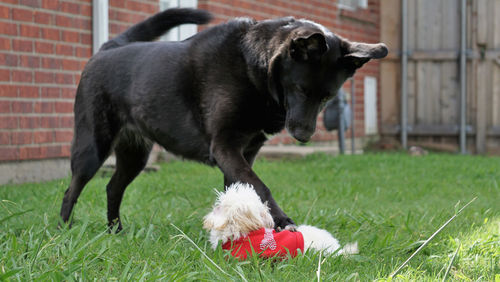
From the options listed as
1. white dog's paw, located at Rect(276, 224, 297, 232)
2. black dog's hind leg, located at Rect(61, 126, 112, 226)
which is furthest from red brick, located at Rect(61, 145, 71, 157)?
white dog's paw, located at Rect(276, 224, 297, 232)

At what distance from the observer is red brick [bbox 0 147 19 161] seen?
484 cm

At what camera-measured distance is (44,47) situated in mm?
5180

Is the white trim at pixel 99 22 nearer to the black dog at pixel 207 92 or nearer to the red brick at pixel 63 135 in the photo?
the red brick at pixel 63 135

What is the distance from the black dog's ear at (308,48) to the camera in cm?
256

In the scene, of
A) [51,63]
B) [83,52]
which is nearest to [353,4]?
[83,52]

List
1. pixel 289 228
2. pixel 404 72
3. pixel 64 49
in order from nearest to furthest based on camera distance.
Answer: pixel 289 228
pixel 64 49
pixel 404 72

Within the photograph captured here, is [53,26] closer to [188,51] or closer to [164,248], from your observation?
[188,51]

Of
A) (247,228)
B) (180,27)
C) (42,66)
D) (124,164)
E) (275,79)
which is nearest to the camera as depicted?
(247,228)

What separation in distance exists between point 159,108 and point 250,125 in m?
0.60

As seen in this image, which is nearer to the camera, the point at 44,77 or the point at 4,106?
the point at 4,106

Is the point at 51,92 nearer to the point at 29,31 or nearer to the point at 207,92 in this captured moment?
the point at 29,31

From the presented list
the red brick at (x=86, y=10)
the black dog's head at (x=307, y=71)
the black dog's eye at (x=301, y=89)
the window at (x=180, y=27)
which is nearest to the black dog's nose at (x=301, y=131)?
the black dog's head at (x=307, y=71)

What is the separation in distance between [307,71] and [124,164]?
4.29 feet

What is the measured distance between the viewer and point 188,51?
3.16 metres
